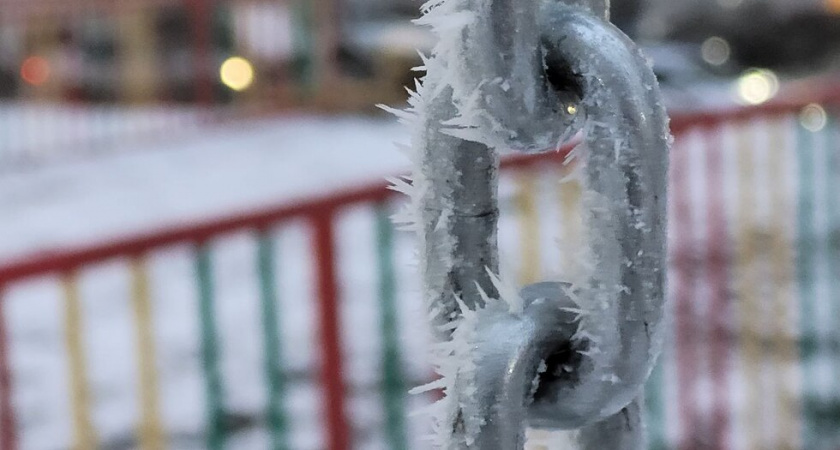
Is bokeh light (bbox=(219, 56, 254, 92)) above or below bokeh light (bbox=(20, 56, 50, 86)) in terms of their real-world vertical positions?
below

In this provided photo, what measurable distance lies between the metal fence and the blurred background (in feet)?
0.03

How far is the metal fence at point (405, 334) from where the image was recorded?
289 cm

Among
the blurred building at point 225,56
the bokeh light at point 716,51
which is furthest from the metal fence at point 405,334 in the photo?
the blurred building at point 225,56

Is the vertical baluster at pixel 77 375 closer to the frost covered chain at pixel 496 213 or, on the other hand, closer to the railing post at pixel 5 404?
the railing post at pixel 5 404

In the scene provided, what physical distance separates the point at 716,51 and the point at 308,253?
7409 millimetres

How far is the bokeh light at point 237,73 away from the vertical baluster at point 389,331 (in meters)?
7.50

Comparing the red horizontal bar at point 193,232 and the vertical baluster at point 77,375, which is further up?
the red horizontal bar at point 193,232

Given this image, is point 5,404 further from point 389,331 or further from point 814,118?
point 814,118

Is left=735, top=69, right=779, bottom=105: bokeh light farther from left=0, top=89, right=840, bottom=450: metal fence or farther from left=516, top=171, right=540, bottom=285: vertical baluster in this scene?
left=516, top=171, right=540, bottom=285: vertical baluster

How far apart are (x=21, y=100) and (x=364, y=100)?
145 inches

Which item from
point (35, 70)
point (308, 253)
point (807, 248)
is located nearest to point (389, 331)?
point (308, 253)

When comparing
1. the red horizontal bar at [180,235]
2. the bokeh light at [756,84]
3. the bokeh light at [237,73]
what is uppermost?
the bokeh light at [237,73]

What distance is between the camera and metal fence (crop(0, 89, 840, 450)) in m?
2.89

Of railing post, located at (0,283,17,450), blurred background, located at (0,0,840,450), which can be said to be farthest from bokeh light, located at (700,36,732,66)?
railing post, located at (0,283,17,450)
